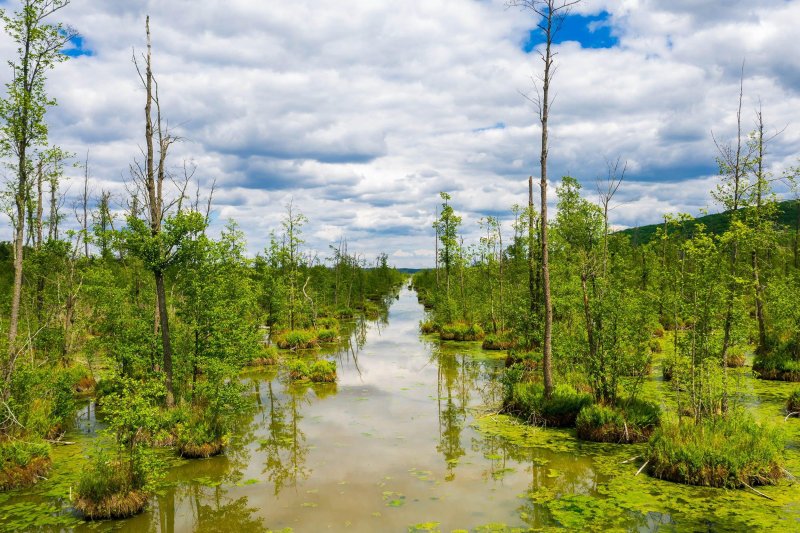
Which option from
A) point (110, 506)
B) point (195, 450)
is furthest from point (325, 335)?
point (110, 506)

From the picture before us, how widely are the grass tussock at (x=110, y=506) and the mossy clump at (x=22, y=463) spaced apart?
8.54 feet

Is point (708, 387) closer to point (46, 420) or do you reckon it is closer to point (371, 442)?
point (371, 442)

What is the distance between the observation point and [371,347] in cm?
3478

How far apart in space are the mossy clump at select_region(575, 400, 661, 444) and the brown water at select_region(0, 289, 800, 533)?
476 mm

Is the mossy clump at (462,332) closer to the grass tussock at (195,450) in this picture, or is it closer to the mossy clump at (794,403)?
the mossy clump at (794,403)

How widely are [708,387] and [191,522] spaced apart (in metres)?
13.2

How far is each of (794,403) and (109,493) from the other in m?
19.6

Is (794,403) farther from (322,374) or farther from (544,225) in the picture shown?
(322,374)

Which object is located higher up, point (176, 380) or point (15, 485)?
point (176, 380)

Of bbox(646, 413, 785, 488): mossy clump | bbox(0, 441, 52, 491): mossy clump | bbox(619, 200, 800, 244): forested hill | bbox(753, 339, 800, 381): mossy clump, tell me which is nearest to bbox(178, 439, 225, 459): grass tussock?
bbox(0, 441, 52, 491): mossy clump

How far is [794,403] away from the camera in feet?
50.8

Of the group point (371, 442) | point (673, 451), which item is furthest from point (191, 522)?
point (673, 451)

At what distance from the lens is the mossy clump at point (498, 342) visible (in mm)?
30750

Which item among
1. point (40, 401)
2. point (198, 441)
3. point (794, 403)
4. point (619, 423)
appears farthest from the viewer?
point (794, 403)
